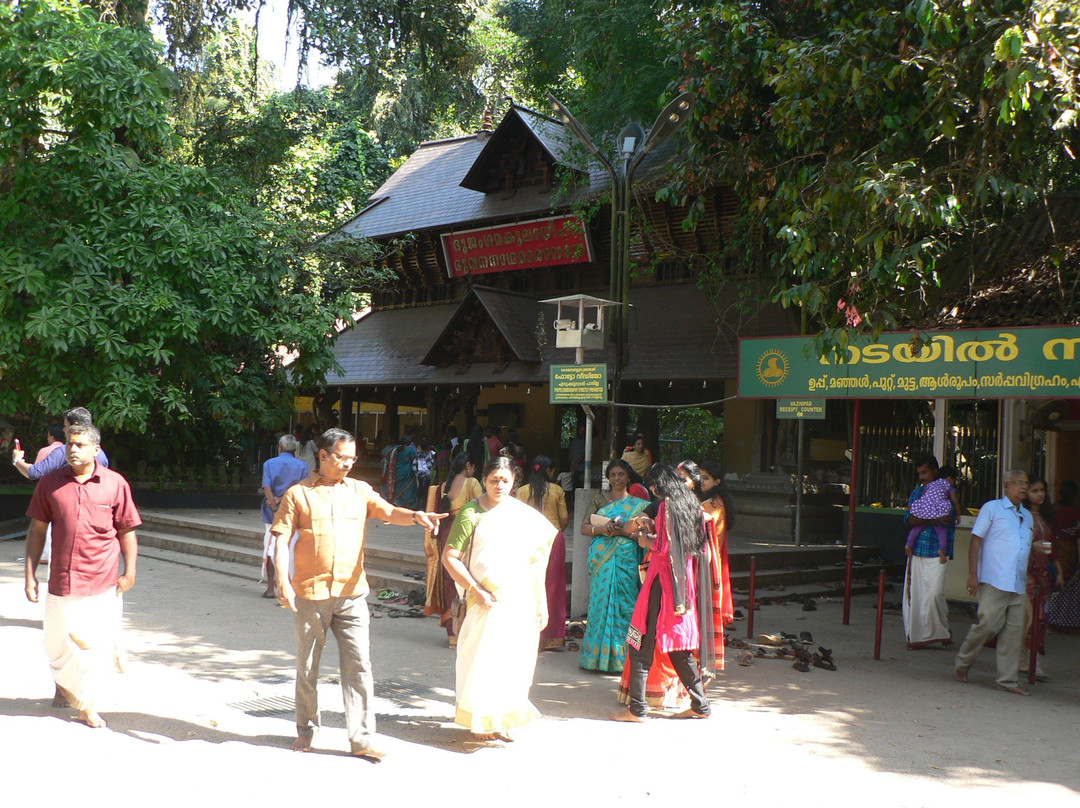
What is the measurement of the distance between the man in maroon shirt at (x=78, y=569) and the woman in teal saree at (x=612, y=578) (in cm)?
312

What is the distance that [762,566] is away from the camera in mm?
12383

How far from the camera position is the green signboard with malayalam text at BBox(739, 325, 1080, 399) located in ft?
23.2

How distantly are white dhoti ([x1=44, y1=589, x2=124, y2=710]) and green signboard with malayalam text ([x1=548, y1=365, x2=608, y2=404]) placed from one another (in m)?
4.50

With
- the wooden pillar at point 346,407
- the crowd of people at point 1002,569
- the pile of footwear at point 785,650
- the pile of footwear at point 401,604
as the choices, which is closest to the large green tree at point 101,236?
the wooden pillar at point 346,407

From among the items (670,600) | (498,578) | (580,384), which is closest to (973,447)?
(580,384)

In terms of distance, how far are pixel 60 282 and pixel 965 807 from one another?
43.9 feet

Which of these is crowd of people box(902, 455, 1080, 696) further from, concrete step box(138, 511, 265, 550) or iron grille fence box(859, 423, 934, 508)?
concrete step box(138, 511, 265, 550)

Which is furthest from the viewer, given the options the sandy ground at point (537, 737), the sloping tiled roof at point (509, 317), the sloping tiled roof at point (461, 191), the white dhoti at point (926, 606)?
the sloping tiled roof at point (509, 317)

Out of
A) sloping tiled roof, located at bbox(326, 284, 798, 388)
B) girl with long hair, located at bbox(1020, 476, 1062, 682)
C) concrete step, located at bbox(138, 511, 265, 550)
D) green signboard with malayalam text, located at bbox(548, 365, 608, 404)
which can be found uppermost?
sloping tiled roof, located at bbox(326, 284, 798, 388)

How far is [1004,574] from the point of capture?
706 cm

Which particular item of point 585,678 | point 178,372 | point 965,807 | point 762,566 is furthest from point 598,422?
point 965,807

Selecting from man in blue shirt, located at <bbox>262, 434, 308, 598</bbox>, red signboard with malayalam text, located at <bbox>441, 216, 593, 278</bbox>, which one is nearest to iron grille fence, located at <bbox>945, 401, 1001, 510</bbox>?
red signboard with malayalam text, located at <bbox>441, 216, 593, 278</bbox>

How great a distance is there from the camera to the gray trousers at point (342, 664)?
195 inches

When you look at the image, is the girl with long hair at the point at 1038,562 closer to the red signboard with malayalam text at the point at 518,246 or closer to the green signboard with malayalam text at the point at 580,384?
the green signboard with malayalam text at the point at 580,384
